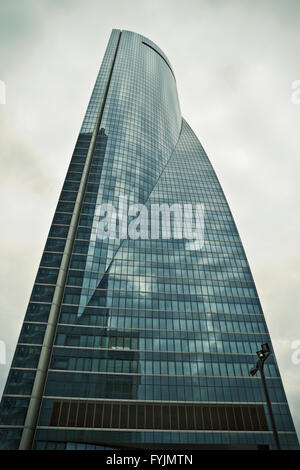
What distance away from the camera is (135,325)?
2813 inches

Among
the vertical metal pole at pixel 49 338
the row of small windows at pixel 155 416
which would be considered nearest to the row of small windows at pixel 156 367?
the vertical metal pole at pixel 49 338

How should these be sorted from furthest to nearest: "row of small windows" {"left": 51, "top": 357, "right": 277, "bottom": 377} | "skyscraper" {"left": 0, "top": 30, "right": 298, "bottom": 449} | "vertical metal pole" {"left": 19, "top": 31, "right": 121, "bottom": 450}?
"row of small windows" {"left": 51, "top": 357, "right": 277, "bottom": 377}, "skyscraper" {"left": 0, "top": 30, "right": 298, "bottom": 449}, "vertical metal pole" {"left": 19, "top": 31, "right": 121, "bottom": 450}

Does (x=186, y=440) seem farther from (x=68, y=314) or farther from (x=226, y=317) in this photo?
(x=68, y=314)

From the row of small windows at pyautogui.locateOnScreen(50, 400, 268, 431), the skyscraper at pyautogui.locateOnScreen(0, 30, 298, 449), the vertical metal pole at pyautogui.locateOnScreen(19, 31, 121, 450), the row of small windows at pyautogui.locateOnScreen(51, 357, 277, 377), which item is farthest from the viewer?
the row of small windows at pyautogui.locateOnScreen(51, 357, 277, 377)

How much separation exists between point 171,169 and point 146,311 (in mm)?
69326

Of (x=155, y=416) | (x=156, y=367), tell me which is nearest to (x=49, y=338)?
(x=156, y=367)

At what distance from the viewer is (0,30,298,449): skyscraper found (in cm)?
5666

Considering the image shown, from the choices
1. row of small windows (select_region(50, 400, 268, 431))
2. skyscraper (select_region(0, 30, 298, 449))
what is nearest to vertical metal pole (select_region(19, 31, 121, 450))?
skyscraper (select_region(0, 30, 298, 449))

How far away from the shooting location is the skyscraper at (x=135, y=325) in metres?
56.7

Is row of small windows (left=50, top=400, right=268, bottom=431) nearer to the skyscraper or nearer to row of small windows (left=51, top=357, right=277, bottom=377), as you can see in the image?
the skyscraper

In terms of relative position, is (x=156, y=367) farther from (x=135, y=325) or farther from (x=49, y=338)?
(x=49, y=338)

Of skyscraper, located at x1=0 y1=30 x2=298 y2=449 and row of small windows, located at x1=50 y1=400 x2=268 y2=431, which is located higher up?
skyscraper, located at x1=0 y1=30 x2=298 y2=449

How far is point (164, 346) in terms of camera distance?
2726 inches

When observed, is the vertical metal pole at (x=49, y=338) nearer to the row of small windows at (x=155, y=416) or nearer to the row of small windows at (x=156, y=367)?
the row of small windows at (x=156, y=367)
